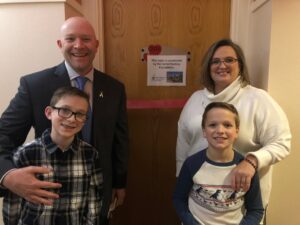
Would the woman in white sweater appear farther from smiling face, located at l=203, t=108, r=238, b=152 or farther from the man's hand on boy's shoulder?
the man's hand on boy's shoulder

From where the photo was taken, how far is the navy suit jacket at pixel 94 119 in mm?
1414

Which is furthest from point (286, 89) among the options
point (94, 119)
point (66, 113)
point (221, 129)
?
point (66, 113)

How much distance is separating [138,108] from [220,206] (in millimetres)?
1137

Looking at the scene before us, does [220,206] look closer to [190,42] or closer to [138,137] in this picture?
[138,137]

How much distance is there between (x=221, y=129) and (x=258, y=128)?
292 millimetres

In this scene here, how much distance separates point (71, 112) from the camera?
1.27 metres

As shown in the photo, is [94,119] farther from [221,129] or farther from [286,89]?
[286,89]

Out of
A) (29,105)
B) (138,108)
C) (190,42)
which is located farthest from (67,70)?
(190,42)

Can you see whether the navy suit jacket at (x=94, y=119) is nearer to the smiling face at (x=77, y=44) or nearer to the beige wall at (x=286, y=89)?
the smiling face at (x=77, y=44)

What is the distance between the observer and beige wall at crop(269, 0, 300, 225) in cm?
172

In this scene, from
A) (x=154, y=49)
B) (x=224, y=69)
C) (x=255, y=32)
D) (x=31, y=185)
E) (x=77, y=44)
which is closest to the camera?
(x=31, y=185)

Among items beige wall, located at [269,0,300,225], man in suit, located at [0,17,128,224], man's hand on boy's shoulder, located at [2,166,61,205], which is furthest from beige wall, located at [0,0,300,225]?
man's hand on boy's shoulder, located at [2,166,61,205]

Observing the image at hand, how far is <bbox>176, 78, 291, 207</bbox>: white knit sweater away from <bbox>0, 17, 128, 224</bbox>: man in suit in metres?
0.43

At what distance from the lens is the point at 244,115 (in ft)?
5.02
